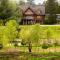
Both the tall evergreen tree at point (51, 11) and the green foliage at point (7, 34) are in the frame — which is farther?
the tall evergreen tree at point (51, 11)

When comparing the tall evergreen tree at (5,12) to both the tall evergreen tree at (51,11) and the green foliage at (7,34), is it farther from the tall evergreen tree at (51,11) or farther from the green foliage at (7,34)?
the green foliage at (7,34)

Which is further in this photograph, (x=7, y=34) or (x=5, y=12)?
(x=5, y=12)

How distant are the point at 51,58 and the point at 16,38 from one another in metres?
8.20

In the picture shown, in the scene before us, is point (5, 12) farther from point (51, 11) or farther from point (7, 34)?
point (7, 34)

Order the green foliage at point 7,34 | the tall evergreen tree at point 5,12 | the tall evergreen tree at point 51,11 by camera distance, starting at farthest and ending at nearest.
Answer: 1. the tall evergreen tree at point 51,11
2. the tall evergreen tree at point 5,12
3. the green foliage at point 7,34

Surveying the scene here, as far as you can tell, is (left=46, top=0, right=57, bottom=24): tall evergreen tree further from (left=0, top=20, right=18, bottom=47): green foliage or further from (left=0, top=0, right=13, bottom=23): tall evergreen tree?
(left=0, top=20, right=18, bottom=47): green foliage

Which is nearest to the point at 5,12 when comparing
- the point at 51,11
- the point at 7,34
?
the point at 51,11

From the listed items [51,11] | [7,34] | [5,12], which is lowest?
[7,34]

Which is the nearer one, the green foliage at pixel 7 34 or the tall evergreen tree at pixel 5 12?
the green foliage at pixel 7 34

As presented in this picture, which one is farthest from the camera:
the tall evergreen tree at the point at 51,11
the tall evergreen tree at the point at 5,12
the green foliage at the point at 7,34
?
the tall evergreen tree at the point at 51,11

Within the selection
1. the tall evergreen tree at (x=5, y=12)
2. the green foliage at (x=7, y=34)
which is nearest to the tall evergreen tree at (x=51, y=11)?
the tall evergreen tree at (x=5, y=12)

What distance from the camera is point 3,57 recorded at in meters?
24.5

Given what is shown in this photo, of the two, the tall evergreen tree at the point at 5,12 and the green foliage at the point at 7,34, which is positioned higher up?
the tall evergreen tree at the point at 5,12

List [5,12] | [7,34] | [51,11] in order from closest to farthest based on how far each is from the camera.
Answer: [7,34] < [5,12] < [51,11]
